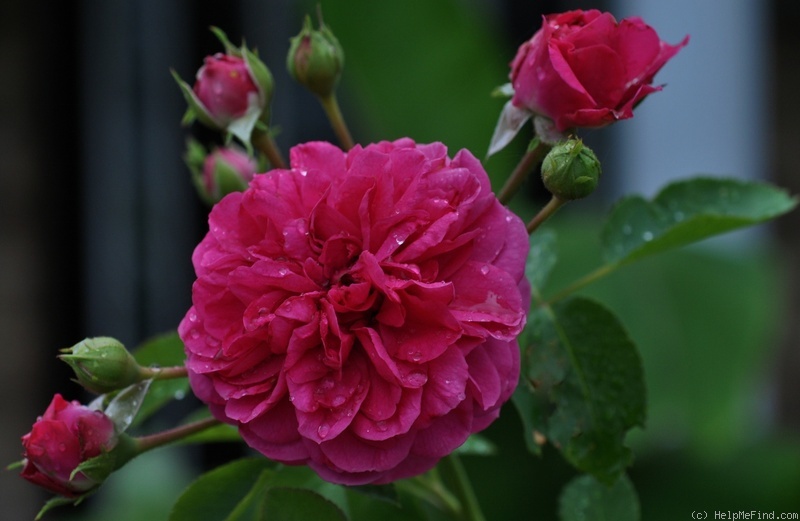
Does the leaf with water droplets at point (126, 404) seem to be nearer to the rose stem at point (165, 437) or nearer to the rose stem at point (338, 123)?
the rose stem at point (165, 437)

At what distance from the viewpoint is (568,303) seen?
763mm

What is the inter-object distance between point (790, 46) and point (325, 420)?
8.19ft

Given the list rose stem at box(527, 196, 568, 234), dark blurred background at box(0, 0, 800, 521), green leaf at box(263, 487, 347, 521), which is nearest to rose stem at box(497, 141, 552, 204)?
rose stem at box(527, 196, 568, 234)

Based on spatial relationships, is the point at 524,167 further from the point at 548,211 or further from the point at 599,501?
the point at 599,501

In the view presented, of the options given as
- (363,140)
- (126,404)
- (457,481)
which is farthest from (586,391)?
(363,140)

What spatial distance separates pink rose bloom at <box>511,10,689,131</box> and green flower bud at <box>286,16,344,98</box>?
222mm

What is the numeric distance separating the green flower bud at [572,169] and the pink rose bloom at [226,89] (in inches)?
10.2

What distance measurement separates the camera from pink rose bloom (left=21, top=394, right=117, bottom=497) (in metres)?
0.63

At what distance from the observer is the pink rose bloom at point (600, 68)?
63 centimetres

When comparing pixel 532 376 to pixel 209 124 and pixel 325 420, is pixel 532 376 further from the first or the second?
pixel 209 124

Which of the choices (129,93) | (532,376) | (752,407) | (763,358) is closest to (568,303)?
(532,376)

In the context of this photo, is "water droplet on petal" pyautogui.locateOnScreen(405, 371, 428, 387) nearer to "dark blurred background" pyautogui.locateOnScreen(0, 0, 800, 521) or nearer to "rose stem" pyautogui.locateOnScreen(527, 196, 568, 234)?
"rose stem" pyautogui.locateOnScreen(527, 196, 568, 234)

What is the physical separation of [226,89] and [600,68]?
30 cm

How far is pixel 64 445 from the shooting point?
0.63 metres
